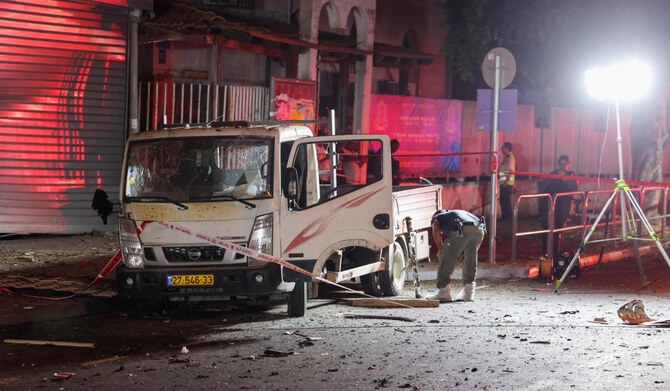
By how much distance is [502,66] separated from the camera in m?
14.2

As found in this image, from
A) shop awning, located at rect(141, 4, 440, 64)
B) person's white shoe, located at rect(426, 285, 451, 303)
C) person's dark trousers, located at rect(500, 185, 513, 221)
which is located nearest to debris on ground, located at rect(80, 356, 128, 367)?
person's white shoe, located at rect(426, 285, 451, 303)

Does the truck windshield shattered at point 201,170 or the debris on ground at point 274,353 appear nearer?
the debris on ground at point 274,353

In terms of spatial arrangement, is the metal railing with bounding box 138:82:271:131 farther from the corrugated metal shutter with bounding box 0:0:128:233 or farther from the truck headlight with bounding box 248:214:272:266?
the truck headlight with bounding box 248:214:272:266

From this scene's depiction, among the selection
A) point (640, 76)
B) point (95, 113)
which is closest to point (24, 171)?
point (95, 113)

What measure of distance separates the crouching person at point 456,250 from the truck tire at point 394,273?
0.46 m

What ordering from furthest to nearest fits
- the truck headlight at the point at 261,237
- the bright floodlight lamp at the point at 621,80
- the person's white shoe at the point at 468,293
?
the bright floodlight lamp at the point at 621,80 → the person's white shoe at the point at 468,293 → the truck headlight at the point at 261,237

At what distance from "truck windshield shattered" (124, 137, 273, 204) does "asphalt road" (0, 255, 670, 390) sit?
1.34 metres

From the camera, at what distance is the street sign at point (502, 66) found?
→ 14.2m

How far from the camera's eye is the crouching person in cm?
1103

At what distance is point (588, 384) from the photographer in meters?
6.65

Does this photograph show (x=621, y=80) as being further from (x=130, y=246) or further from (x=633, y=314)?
(x=130, y=246)

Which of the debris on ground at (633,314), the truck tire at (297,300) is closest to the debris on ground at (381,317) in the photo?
the truck tire at (297,300)

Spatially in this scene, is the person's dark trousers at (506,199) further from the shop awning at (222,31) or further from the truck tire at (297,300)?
the truck tire at (297,300)

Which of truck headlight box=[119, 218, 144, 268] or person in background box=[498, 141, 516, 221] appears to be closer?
truck headlight box=[119, 218, 144, 268]
